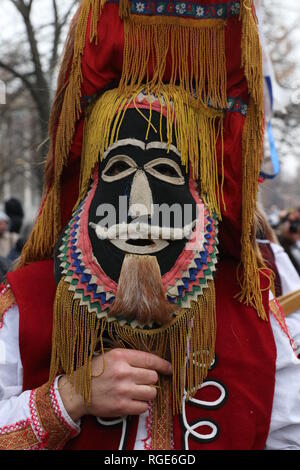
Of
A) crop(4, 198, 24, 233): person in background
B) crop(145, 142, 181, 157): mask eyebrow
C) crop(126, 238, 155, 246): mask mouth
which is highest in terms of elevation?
crop(4, 198, 24, 233): person in background

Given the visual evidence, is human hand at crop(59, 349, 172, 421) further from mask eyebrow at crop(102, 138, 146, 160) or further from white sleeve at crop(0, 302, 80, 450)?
mask eyebrow at crop(102, 138, 146, 160)

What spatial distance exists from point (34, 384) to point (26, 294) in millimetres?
272

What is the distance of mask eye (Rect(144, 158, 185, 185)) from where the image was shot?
56.7 inches

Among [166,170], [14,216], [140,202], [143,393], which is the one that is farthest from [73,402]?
[14,216]

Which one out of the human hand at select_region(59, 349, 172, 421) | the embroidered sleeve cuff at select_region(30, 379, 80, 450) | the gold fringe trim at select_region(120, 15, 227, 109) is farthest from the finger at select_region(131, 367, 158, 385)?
the gold fringe trim at select_region(120, 15, 227, 109)

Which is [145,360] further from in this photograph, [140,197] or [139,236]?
[140,197]

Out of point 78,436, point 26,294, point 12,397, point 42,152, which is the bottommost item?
point 78,436

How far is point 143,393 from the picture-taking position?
1.36 metres

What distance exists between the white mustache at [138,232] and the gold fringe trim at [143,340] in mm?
179

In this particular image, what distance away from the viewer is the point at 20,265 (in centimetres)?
172

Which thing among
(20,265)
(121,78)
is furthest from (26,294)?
(121,78)

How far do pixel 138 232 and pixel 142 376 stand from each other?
0.40 m

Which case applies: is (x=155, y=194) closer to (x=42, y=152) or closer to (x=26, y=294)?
(x=26, y=294)

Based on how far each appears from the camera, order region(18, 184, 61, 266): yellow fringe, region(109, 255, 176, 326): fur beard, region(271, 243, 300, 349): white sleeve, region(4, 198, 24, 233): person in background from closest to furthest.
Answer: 1. region(109, 255, 176, 326): fur beard
2. region(18, 184, 61, 266): yellow fringe
3. region(271, 243, 300, 349): white sleeve
4. region(4, 198, 24, 233): person in background
